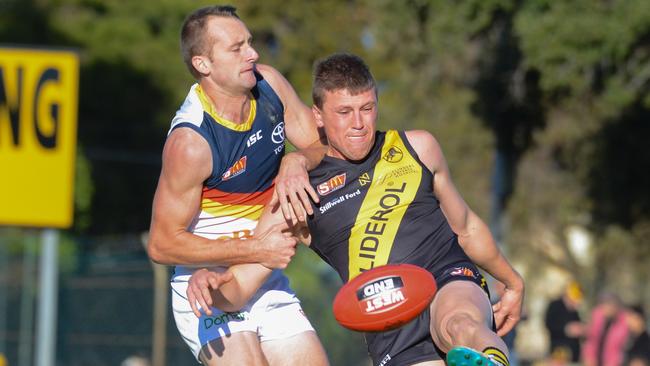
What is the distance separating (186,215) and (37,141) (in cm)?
1013

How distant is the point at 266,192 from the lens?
679 centimetres

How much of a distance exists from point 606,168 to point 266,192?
16.3m

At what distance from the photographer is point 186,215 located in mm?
6352

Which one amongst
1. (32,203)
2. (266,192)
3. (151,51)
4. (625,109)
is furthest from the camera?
(151,51)

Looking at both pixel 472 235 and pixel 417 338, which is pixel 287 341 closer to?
pixel 417 338

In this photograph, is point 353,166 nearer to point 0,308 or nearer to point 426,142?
point 426,142

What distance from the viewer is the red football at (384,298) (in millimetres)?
5523

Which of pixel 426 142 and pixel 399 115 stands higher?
pixel 426 142

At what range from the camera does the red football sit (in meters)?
5.52

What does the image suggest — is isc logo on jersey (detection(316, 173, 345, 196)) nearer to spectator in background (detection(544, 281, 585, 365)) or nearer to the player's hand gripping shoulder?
the player's hand gripping shoulder

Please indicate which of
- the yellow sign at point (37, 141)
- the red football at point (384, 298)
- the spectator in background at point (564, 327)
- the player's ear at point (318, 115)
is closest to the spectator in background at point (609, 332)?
the spectator in background at point (564, 327)

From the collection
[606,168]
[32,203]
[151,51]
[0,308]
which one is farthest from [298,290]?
[151,51]

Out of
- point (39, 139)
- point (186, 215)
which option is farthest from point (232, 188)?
point (39, 139)

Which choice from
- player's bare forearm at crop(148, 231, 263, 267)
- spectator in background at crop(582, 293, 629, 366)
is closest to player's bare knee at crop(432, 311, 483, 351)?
player's bare forearm at crop(148, 231, 263, 267)
